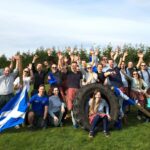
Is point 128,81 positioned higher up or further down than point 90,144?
higher up

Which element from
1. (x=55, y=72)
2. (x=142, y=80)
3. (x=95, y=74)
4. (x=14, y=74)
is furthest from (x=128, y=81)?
(x=14, y=74)

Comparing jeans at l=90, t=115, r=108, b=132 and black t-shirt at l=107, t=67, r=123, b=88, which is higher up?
black t-shirt at l=107, t=67, r=123, b=88

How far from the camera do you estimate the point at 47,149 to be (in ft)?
32.1

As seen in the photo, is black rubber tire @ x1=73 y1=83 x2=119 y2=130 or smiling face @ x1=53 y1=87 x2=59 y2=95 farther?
smiling face @ x1=53 y1=87 x2=59 y2=95

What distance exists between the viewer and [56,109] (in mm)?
11406

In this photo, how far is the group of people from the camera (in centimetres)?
1103

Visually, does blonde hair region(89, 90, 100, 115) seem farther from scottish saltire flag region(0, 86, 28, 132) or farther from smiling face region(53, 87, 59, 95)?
scottish saltire flag region(0, 86, 28, 132)

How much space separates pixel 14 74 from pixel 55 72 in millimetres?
1245

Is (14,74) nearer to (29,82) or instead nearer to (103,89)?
(29,82)

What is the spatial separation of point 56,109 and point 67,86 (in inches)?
30.5

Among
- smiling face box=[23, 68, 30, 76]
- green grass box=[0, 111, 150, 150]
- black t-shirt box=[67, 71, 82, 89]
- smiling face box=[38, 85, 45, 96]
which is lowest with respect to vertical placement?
green grass box=[0, 111, 150, 150]

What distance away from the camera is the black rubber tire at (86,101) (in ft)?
36.0

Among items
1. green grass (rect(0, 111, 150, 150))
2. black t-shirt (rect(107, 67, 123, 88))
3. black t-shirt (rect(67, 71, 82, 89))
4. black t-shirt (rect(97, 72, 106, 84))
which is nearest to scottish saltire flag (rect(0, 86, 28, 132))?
green grass (rect(0, 111, 150, 150))

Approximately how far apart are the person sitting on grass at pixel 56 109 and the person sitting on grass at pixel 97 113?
97 centimetres
